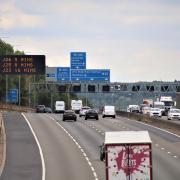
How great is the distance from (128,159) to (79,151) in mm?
29197

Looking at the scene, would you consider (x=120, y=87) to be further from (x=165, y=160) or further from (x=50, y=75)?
(x=165, y=160)

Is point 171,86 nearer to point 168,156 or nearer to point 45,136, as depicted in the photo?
point 45,136

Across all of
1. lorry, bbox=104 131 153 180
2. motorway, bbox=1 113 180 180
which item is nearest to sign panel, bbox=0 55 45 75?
motorway, bbox=1 113 180 180

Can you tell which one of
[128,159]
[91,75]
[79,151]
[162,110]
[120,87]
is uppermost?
[91,75]

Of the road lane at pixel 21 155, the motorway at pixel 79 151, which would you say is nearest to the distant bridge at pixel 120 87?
the motorway at pixel 79 151

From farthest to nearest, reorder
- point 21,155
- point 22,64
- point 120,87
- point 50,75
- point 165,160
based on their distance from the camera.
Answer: point 120,87
point 50,75
point 22,64
point 21,155
point 165,160

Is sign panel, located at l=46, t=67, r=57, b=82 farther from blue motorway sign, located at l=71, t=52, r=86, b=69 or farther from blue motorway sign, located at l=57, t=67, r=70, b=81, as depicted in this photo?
blue motorway sign, located at l=71, t=52, r=86, b=69

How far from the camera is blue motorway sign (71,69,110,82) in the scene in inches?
4838

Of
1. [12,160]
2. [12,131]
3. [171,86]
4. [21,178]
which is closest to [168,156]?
[12,160]

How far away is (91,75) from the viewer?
12425cm

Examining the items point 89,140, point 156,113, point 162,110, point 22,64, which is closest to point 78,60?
point 162,110

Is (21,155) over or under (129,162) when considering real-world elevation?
under

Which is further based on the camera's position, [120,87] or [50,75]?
[120,87]

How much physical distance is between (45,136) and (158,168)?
24.8m
